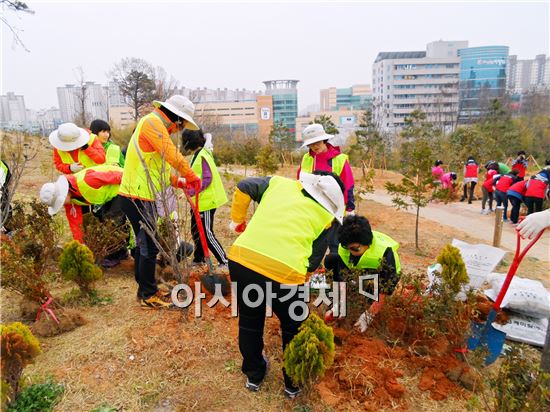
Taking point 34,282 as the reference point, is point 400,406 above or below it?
below

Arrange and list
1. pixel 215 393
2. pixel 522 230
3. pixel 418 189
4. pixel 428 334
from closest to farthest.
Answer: pixel 522 230, pixel 215 393, pixel 428 334, pixel 418 189

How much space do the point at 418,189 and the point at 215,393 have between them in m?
4.76

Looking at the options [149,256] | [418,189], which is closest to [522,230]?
[149,256]

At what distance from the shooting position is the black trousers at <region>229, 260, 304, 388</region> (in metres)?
2.03

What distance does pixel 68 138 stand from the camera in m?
4.09

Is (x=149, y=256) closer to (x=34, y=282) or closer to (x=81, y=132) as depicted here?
(x=34, y=282)

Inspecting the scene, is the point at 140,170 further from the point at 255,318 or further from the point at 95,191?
the point at 255,318

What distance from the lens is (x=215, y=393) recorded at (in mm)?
2293

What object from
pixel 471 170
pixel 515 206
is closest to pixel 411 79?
pixel 471 170

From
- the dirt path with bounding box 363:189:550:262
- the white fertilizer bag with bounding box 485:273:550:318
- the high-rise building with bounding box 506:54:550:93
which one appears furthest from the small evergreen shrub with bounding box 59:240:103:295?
the high-rise building with bounding box 506:54:550:93

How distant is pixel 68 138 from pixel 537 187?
26.8 feet

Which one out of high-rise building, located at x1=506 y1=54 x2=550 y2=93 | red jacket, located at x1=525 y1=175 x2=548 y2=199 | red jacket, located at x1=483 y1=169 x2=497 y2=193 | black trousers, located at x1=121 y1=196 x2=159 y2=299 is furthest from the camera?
high-rise building, located at x1=506 y1=54 x2=550 y2=93

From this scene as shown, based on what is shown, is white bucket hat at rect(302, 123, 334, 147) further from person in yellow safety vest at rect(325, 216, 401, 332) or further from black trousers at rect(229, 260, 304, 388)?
black trousers at rect(229, 260, 304, 388)

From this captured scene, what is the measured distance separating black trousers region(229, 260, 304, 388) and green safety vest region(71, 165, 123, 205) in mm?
2210
